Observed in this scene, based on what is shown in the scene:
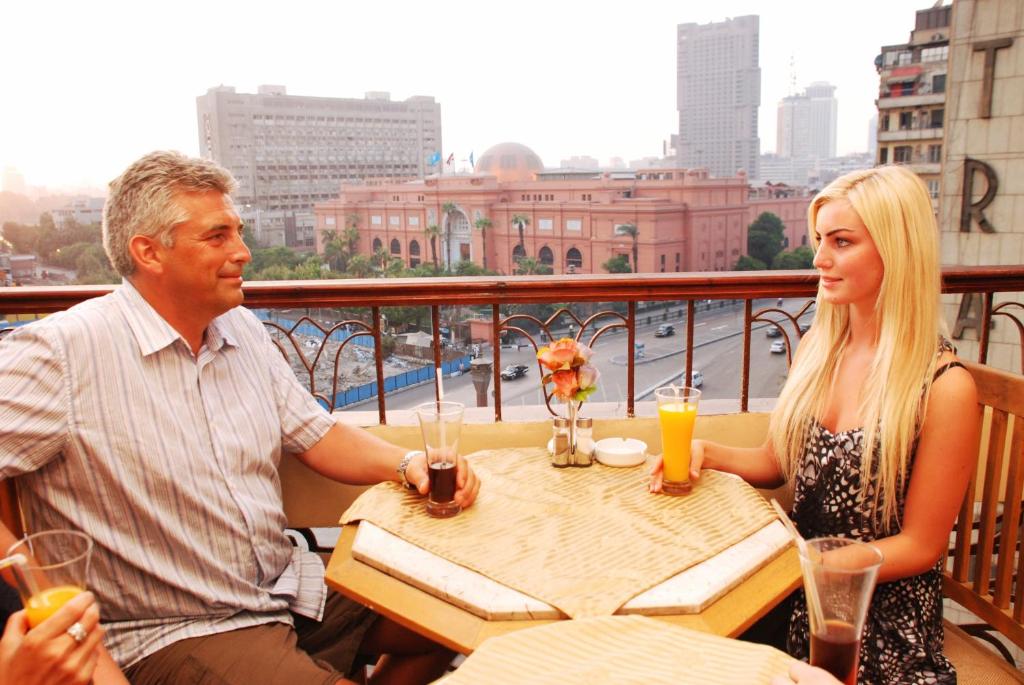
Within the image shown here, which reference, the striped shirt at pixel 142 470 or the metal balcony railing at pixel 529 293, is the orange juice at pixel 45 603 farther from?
the metal balcony railing at pixel 529 293

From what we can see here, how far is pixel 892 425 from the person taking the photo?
4.45ft

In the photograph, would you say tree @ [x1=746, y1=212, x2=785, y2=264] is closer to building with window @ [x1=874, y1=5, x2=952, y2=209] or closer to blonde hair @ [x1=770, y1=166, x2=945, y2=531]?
building with window @ [x1=874, y1=5, x2=952, y2=209]

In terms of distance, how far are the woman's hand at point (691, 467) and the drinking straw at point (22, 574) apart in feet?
3.50

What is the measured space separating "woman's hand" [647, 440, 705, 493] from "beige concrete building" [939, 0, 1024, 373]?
7088 mm

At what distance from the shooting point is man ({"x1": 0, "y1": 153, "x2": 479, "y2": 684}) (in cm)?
134

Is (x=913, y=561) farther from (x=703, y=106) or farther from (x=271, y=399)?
(x=703, y=106)

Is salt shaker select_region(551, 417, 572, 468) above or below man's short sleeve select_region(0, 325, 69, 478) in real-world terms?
below

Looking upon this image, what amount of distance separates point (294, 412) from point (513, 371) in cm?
139

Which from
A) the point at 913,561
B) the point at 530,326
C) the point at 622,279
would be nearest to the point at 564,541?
the point at 913,561

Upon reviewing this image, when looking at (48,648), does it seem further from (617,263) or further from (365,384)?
(617,263)

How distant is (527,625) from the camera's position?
1024 millimetres

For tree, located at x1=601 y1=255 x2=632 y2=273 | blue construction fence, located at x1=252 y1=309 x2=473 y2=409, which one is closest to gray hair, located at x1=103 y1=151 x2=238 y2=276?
blue construction fence, located at x1=252 y1=309 x2=473 y2=409

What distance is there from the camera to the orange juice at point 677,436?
4.65ft

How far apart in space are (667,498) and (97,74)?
26.5ft
